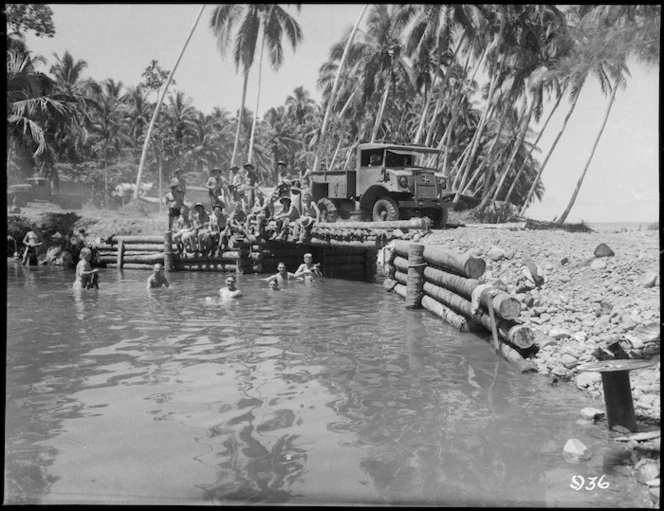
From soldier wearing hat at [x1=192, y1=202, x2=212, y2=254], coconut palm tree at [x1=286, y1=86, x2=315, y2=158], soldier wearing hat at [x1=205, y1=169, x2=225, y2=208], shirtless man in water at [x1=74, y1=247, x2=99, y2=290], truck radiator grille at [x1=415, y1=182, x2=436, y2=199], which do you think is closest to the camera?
shirtless man in water at [x1=74, y1=247, x2=99, y2=290]

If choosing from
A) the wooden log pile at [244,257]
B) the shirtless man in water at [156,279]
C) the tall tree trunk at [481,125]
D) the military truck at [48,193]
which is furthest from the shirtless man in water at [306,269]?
the military truck at [48,193]

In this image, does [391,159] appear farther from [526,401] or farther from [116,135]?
[116,135]

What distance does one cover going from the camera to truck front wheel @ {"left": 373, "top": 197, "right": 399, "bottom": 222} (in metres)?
17.5

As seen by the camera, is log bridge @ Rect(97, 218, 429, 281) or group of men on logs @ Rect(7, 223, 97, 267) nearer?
log bridge @ Rect(97, 218, 429, 281)

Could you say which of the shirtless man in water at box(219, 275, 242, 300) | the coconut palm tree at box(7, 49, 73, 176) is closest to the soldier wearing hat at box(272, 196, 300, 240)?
the shirtless man in water at box(219, 275, 242, 300)

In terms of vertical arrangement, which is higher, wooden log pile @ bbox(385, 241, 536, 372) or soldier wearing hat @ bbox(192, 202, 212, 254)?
soldier wearing hat @ bbox(192, 202, 212, 254)

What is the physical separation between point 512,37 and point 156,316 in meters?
24.0

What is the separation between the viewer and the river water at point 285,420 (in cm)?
427

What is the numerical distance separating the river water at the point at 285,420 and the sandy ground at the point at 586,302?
1.64ft

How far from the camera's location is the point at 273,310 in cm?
1262

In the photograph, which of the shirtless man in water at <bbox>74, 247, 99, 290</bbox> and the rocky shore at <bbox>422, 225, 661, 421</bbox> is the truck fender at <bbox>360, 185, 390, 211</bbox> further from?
the shirtless man in water at <bbox>74, 247, 99, 290</bbox>

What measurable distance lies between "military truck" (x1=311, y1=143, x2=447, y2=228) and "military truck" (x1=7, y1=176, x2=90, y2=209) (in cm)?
2709

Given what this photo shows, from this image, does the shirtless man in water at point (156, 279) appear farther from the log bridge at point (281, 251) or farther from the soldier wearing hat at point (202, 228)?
the soldier wearing hat at point (202, 228)

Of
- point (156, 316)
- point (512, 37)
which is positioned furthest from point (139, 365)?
point (512, 37)
